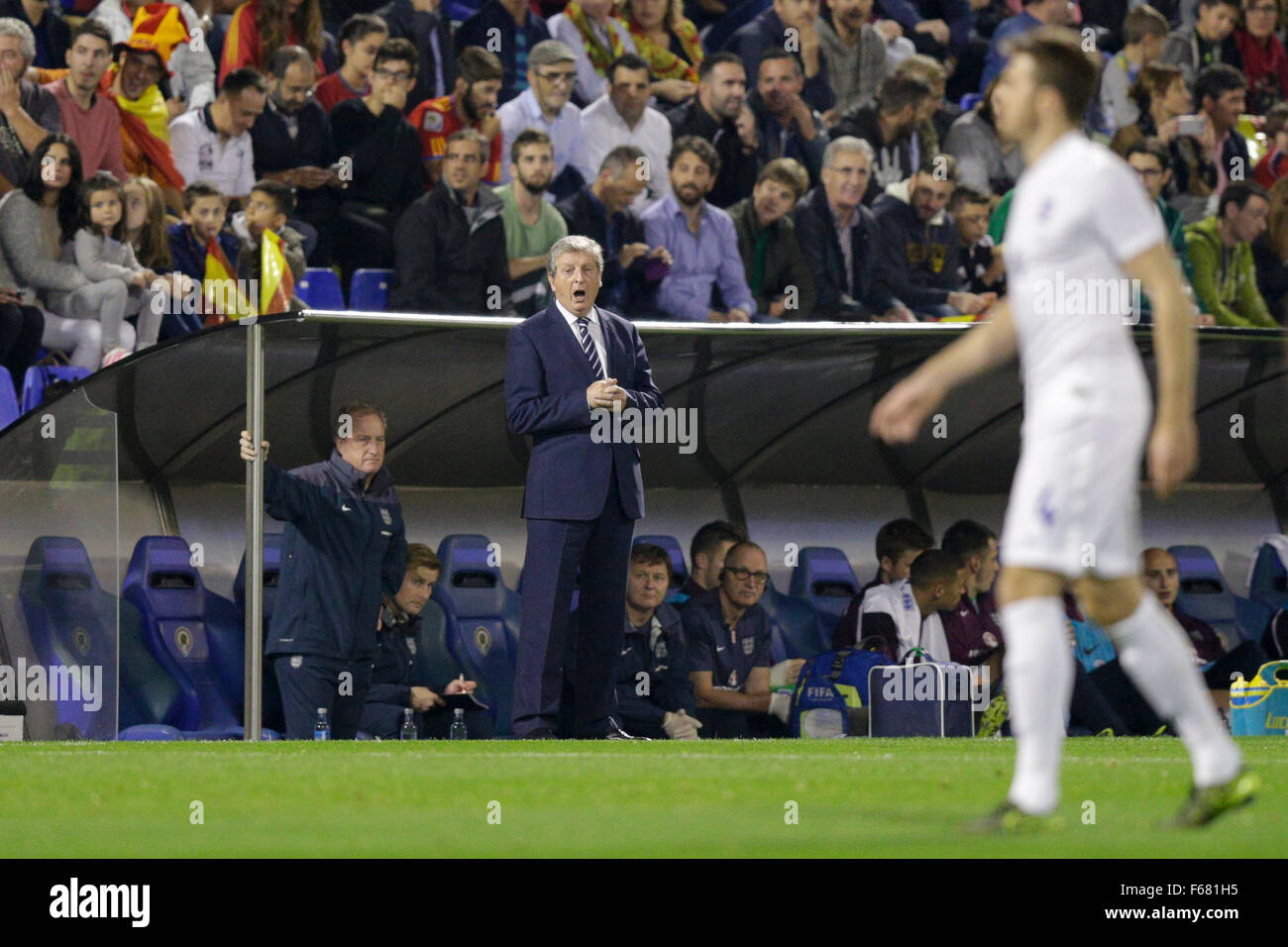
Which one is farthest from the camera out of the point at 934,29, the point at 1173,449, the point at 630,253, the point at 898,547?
the point at 934,29

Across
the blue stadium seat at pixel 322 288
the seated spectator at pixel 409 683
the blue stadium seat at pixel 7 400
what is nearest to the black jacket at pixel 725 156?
the blue stadium seat at pixel 322 288

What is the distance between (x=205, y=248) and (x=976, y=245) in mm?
A: 5473

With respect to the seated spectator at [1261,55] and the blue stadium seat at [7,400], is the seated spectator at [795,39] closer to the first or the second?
the seated spectator at [1261,55]

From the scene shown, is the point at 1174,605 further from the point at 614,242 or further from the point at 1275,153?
the point at 1275,153

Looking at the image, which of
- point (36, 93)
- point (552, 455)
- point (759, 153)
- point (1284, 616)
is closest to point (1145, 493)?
point (1284, 616)

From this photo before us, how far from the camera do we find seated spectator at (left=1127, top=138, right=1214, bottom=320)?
15.1 metres

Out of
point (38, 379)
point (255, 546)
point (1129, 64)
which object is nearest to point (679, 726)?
point (255, 546)

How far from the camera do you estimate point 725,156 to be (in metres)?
15.2

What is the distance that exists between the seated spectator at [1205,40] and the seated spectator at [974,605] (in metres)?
7.33

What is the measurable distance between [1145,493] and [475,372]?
4.95m

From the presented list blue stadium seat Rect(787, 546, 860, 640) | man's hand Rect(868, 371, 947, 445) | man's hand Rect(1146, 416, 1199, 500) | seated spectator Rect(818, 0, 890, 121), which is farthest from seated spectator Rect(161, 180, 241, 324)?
man's hand Rect(1146, 416, 1199, 500)

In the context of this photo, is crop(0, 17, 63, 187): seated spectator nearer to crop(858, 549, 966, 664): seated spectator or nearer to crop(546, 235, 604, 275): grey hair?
crop(546, 235, 604, 275): grey hair

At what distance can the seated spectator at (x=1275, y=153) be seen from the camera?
719 inches

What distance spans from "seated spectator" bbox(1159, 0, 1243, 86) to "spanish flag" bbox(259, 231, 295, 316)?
967 cm
